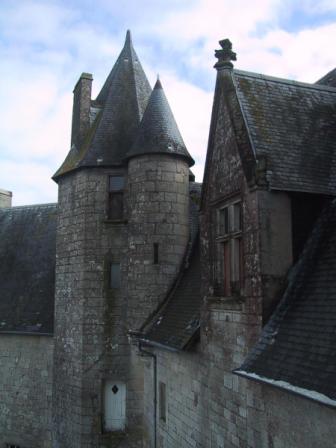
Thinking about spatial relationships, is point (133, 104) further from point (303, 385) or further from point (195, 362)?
point (303, 385)

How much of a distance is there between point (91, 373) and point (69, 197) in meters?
4.72

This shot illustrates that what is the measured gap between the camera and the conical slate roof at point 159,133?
12211mm

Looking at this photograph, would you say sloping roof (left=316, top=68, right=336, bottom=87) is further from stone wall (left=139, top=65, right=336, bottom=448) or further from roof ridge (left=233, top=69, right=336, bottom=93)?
stone wall (left=139, top=65, right=336, bottom=448)

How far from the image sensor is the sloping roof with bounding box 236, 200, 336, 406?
4.89 metres

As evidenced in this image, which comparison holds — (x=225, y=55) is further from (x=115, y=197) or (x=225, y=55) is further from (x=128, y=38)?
(x=128, y=38)

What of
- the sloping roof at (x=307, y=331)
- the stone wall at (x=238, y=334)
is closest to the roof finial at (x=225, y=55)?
the stone wall at (x=238, y=334)

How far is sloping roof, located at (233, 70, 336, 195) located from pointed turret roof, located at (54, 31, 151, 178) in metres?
5.81

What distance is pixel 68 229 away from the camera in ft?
43.5

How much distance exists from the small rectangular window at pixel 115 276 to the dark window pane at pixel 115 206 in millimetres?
1287

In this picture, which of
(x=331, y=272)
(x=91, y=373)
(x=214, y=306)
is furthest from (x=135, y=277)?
(x=331, y=272)

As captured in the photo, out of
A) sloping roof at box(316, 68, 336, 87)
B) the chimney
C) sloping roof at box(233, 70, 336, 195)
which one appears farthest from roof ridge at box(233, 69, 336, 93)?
the chimney

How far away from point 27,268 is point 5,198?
627 cm

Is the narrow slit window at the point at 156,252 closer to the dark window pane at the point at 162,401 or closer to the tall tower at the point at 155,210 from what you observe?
the tall tower at the point at 155,210

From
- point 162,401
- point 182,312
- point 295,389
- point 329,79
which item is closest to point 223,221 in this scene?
→ point 182,312
